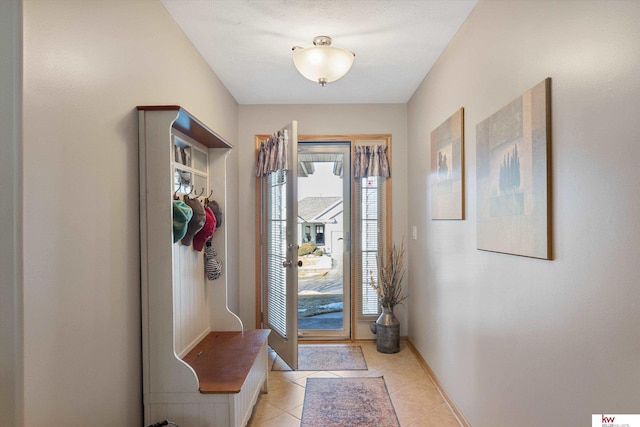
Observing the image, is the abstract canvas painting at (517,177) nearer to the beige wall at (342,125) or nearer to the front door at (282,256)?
the front door at (282,256)

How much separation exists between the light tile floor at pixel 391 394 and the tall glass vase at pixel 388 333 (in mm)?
66

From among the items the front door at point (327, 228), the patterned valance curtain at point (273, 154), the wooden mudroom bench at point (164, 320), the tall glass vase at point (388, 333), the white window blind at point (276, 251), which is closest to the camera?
the wooden mudroom bench at point (164, 320)

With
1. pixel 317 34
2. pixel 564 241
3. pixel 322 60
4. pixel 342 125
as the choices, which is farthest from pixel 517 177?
pixel 342 125

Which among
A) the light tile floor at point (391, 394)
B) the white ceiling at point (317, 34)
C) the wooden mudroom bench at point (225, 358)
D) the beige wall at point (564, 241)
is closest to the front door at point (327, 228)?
the light tile floor at point (391, 394)

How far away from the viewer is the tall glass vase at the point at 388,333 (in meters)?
3.33

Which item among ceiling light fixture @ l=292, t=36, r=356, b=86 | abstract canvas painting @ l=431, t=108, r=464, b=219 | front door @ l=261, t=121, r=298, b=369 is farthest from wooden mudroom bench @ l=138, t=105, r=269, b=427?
abstract canvas painting @ l=431, t=108, r=464, b=219

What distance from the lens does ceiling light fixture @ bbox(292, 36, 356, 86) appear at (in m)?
2.16

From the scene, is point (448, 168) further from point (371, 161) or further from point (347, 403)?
point (347, 403)

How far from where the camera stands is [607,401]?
3.45 feet

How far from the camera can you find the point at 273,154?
326 cm

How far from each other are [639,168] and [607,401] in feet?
2.24

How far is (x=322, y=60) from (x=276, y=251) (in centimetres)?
178

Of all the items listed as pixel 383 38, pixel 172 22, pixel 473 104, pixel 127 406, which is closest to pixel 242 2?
pixel 172 22

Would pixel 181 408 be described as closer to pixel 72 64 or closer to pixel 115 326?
pixel 115 326
